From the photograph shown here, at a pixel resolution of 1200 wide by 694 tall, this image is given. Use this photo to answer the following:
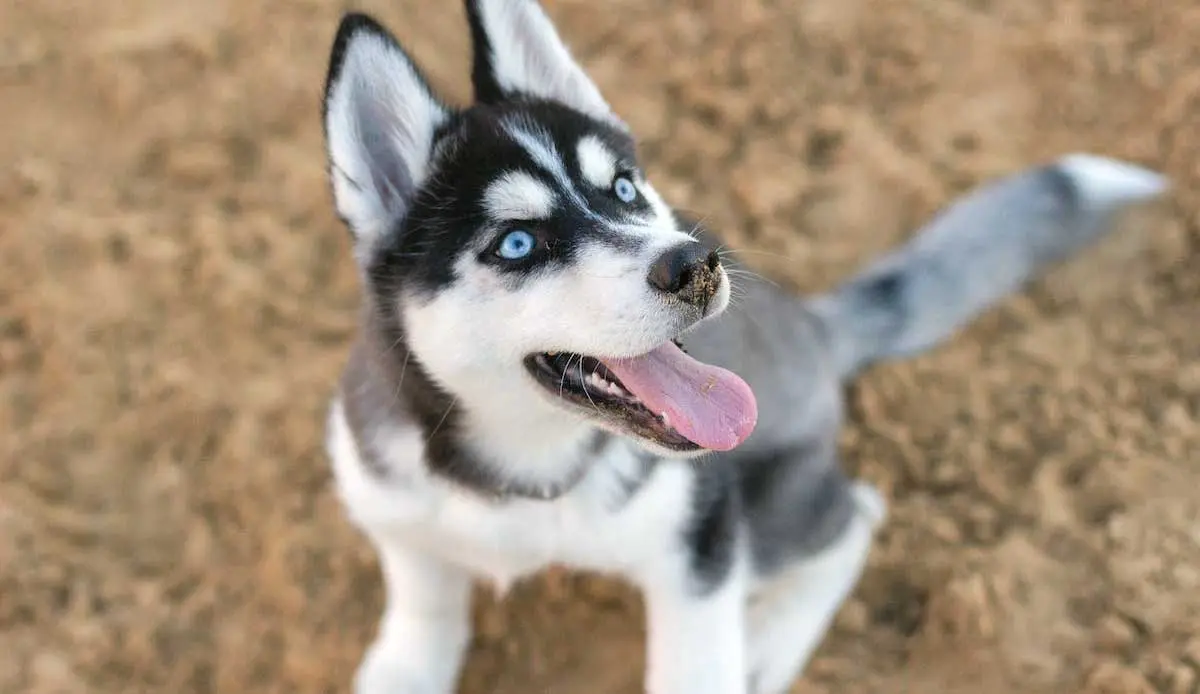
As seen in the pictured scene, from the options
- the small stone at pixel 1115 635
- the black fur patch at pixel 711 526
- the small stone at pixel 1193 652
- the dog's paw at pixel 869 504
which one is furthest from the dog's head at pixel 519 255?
the small stone at pixel 1193 652

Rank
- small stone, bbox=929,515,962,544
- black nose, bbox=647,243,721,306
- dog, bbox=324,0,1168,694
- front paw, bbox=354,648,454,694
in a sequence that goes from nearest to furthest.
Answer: black nose, bbox=647,243,721,306
dog, bbox=324,0,1168,694
front paw, bbox=354,648,454,694
small stone, bbox=929,515,962,544

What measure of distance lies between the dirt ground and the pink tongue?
982 millimetres

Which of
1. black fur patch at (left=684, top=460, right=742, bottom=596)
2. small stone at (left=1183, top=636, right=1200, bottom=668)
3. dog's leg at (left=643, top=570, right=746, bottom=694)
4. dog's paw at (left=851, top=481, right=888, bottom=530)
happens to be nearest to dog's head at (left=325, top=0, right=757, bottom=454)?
black fur patch at (left=684, top=460, right=742, bottom=596)

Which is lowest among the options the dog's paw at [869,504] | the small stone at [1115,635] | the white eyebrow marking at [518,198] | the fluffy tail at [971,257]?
the small stone at [1115,635]

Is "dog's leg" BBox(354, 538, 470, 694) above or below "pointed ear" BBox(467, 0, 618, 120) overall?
below

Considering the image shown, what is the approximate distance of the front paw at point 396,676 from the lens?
268 cm

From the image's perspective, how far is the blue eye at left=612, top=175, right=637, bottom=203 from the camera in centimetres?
210

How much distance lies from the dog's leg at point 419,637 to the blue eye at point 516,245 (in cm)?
99

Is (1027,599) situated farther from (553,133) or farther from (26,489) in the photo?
(26,489)

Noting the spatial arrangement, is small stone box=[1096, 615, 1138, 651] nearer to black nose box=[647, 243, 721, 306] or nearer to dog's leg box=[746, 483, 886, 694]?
dog's leg box=[746, 483, 886, 694]

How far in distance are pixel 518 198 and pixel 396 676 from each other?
4.48 ft

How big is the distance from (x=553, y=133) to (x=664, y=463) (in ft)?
2.36

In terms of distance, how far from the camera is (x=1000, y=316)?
346 cm

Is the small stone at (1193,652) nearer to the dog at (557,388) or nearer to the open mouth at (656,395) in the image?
the dog at (557,388)
